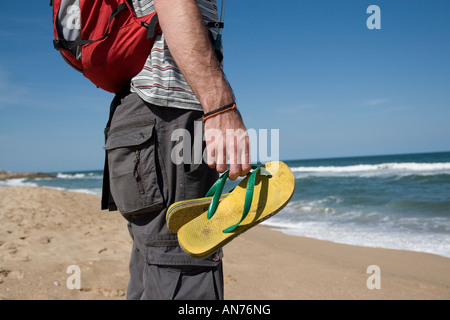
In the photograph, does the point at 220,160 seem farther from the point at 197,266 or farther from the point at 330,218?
the point at 330,218

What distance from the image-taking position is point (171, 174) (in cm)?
127

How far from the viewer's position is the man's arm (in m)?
1.07

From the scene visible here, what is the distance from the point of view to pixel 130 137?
1.30 m

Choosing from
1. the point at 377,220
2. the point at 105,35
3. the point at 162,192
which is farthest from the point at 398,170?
the point at 105,35

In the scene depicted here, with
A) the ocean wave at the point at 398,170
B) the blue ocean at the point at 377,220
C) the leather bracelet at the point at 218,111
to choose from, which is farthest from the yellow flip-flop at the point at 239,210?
the ocean wave at the point at 398,170

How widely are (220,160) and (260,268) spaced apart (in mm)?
3396

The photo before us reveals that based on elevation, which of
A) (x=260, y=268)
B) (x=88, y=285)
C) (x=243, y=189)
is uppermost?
(x=243, y=189)

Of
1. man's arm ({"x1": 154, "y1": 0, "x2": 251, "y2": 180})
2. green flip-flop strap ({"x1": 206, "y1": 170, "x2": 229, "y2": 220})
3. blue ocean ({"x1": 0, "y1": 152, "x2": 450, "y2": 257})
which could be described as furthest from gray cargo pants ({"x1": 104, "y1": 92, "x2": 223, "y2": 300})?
blue ocean ({"x1": 0, "y1": 152, "x2": 450, "y2": 257})

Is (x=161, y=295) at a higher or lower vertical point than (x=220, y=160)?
lower

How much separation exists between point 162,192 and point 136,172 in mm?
134

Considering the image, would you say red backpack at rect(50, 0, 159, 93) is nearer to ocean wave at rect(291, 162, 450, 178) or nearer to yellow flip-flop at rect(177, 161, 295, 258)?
yellow flip-flop at rect(177, 161, 295, 258)

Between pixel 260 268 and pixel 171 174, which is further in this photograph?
pixel 260 268

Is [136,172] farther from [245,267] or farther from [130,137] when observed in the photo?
[245,267]
